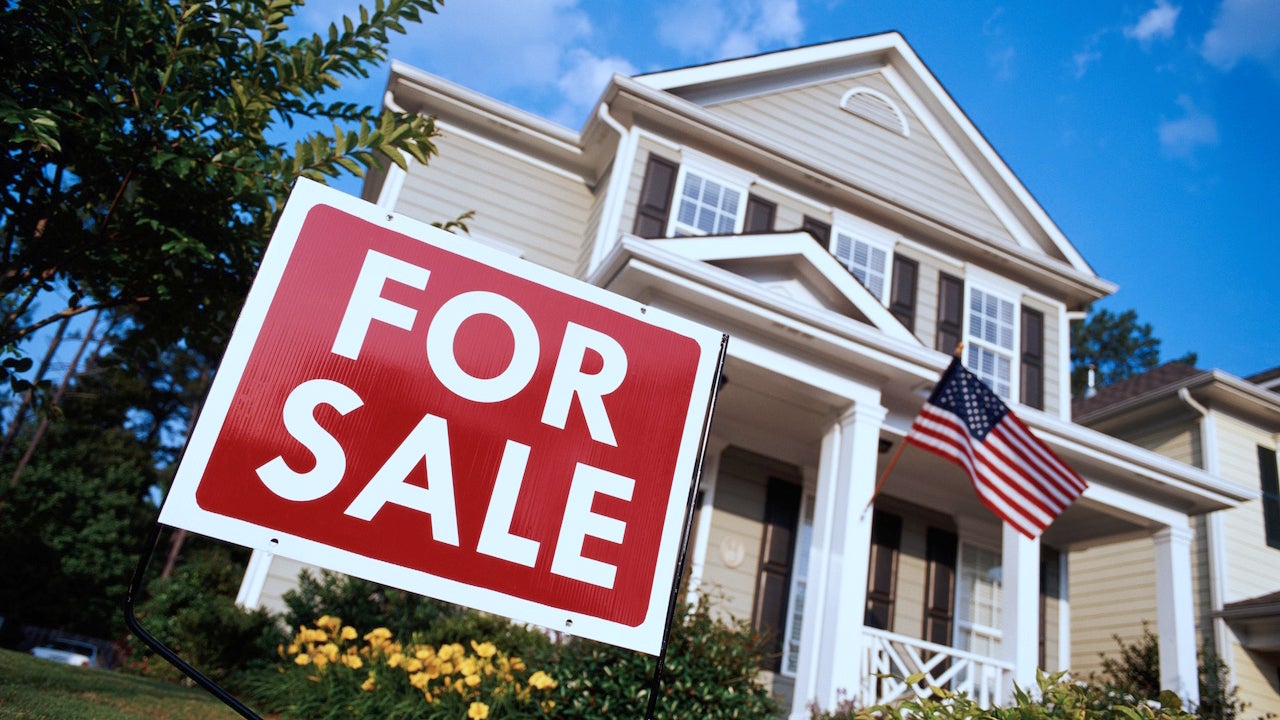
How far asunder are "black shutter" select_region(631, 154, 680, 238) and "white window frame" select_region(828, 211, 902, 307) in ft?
8.31

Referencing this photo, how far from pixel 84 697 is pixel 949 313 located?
11325mm

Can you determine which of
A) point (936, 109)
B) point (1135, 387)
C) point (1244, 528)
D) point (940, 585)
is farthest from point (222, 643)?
point (1135, 387)

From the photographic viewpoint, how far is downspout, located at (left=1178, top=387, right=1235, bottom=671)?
44.1 ft

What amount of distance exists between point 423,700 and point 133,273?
4042mm

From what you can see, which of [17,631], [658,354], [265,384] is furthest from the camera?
[17,631]

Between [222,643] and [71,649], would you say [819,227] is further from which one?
[71,649]

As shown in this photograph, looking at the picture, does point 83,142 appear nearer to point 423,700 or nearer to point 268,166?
point 268,166

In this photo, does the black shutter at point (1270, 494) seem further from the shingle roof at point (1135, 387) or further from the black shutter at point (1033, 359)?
the black shutter at point (1033, 359)

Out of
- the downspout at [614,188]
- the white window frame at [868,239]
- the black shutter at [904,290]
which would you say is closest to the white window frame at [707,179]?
the downspout at [614,188]

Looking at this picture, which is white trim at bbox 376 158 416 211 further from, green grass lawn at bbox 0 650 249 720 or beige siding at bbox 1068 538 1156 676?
beige siding at bbox 1068 538 1156 676

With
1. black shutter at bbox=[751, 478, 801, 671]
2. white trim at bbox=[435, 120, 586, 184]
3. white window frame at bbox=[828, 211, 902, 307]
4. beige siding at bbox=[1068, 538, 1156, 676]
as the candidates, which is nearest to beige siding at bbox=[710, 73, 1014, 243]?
white window frame at bbox=[828, 211, 902, 307]

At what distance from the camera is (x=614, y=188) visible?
11328 millimetres

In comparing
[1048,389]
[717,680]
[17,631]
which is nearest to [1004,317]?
[1048,389]

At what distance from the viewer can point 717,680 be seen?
22.9 feet
